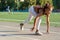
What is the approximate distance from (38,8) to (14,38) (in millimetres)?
2138

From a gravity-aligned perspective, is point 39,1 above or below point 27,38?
below

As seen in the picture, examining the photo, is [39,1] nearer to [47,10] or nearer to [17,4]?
[17,4]

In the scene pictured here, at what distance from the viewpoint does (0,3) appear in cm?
8762

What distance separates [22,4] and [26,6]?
7.06 feet

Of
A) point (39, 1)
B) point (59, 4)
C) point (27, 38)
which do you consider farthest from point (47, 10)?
point (59, 4)

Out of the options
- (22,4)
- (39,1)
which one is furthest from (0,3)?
(39,1)

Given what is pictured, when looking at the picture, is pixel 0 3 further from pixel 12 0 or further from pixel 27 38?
pixel 27 38

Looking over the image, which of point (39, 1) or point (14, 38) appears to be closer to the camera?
point (14, 38)

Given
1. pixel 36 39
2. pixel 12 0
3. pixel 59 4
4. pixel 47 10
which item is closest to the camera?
pixel 36 39

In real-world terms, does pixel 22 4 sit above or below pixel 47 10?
below

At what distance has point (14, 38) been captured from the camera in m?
11.4

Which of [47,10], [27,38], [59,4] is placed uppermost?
[47,10]

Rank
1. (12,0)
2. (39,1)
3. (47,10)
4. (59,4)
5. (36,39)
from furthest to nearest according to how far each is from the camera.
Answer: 1. (59,4)
2. (12,0)
3. (39,1)
4. (47,10)
5. (36,39)

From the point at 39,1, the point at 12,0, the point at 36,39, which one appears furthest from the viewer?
the point at 12,0
